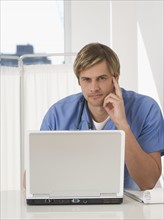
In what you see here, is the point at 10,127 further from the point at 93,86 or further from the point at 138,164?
the point at 138,164

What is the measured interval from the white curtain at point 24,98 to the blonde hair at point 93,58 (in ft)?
3.99

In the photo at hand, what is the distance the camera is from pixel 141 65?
3023 millimetres

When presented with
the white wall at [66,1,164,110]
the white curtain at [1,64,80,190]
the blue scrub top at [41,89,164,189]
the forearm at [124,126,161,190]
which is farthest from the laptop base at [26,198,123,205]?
the white curtain at [1,64,80,190]

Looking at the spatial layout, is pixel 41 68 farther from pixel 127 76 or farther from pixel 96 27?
→ pixel 96 27

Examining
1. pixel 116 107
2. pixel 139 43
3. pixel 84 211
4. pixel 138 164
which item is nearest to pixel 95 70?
pixel 116 107

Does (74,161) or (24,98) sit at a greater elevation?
(24,98)

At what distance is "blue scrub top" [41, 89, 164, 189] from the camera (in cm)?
185

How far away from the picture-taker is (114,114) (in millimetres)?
1830

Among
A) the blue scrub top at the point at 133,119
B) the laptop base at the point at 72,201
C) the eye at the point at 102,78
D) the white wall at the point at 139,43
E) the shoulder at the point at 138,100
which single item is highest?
the white wall at the point at 139,43

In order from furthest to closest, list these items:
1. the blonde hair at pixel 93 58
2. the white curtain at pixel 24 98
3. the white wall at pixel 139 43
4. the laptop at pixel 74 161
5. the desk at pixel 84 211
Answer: the white curtain at pixel 24 98 → the white wall at pixel 139 43 → the blonde hair at pixel 93 58 → the laptop at pixel 74 161 → the desk at pixel 84 211

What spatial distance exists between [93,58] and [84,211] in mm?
760

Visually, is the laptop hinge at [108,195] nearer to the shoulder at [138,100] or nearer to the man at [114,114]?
the man at [114,114]

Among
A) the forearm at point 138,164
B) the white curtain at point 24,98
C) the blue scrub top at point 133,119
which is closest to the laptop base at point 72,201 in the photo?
the forearm at point 138,164

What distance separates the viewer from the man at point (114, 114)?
5.61ft
